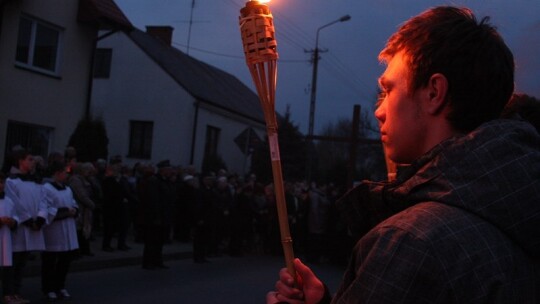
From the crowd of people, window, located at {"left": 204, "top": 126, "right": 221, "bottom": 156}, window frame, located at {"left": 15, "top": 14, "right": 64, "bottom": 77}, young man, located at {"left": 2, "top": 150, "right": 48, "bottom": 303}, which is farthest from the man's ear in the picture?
window, located at {"left": 204, "top": 126, "right": 221, "bottom": 156}

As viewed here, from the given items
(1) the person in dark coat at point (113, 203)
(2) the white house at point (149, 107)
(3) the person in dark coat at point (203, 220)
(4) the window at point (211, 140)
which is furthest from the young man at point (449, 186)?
(4) the window at point (211, 140)

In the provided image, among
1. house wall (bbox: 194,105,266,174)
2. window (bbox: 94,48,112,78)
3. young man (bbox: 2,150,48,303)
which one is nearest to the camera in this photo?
young man (bbox: 2,150,48,303)

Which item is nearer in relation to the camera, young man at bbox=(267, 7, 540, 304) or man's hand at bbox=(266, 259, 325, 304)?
young man at bbox=(267, 7, 540, 304)

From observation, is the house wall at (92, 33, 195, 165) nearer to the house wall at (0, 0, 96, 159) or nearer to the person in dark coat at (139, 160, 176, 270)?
the house wall at (0, 0, 96, 159)

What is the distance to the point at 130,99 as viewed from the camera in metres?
30.7

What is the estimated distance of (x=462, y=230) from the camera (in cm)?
137

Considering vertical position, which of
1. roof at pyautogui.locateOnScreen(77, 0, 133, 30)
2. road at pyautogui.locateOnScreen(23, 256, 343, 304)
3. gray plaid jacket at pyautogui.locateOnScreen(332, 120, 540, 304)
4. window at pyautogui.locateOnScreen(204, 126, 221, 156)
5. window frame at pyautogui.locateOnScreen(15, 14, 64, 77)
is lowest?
road at pyautogui.locateOnScreen(23, 256, 343, 304)

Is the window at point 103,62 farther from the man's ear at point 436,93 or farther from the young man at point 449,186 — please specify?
the man's ear at point 436,93

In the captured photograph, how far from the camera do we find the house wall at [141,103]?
29.9 metres

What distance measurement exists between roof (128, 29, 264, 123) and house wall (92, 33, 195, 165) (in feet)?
1.55

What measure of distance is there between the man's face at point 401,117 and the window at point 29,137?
16.3m

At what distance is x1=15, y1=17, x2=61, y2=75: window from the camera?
17109 mm

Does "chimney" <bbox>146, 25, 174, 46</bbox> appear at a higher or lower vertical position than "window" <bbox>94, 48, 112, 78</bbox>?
higher

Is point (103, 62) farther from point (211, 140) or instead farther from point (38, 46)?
point (38, 46)
